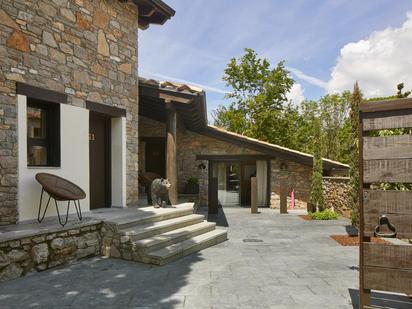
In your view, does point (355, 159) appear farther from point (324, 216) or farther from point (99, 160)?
point (99, 160)

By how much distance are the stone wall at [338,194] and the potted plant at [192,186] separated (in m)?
4.95

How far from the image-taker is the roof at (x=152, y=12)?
8023 mm

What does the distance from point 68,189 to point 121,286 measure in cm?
211

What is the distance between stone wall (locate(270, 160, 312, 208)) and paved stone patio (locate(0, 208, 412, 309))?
21.5ft

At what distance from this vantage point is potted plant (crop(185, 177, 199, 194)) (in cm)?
1281

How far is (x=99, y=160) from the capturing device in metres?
7.57

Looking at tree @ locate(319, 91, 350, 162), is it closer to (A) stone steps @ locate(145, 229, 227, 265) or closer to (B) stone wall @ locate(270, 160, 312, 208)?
(B) stone wall @ locate(270, 160, 312, 208)

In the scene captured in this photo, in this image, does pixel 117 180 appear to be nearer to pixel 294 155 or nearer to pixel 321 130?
pixel 294 155

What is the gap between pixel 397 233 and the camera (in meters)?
2.80

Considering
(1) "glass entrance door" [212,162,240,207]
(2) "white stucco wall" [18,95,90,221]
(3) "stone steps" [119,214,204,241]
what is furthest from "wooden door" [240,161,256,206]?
(2) "white stucco wall" [18,95,90,221]

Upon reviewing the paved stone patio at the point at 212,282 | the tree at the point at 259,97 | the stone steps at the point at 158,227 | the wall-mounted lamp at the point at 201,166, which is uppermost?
the tree at the point at 259,97

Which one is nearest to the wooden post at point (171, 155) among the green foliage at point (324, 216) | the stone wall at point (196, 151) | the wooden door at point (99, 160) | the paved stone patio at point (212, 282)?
the wooden door at point (99, 160)

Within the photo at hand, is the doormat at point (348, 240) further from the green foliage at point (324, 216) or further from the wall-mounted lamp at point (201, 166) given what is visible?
the wall-mounted lamp at point (201, 166)

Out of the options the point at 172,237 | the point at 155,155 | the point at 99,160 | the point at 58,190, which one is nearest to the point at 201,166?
the point at 155,155
